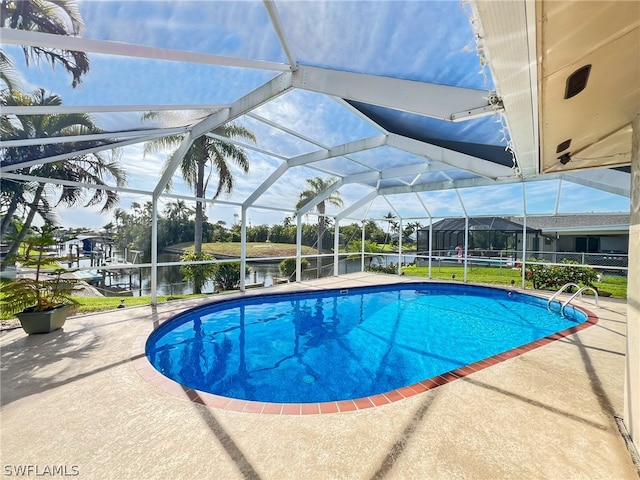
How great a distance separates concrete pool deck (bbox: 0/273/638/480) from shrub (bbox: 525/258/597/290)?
8.11m

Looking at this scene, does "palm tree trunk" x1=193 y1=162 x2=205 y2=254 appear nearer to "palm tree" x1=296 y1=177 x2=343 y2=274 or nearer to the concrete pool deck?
"palm tree" x1=296 y1=177 x2=343 y2=274

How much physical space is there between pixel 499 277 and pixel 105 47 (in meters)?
15.6

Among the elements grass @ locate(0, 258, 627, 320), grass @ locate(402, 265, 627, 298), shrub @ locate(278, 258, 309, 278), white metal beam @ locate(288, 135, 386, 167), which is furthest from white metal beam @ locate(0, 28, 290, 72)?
grass @ locate(402, 265, 627, 298)

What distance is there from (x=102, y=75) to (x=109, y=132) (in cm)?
207

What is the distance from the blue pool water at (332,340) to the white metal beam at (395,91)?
416cm

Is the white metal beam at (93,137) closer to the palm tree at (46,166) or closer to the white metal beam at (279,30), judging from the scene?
the palm tree at (46,166)

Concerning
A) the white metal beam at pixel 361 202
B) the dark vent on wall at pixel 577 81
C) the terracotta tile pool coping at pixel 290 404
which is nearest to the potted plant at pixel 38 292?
the terracotta tile pool coping at pixel 290 404

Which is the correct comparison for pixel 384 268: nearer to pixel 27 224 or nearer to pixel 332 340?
pixel 332 340

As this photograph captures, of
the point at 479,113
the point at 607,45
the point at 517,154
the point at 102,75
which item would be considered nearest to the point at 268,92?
the point at 102,75

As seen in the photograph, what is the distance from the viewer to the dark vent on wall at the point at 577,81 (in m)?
1.83

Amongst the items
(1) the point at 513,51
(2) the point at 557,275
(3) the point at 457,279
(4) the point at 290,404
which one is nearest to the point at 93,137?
(4) the point at 290,404

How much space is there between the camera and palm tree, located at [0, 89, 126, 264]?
4.52 metres

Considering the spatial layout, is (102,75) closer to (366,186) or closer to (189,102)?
(189,102)

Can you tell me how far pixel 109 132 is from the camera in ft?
16.8
